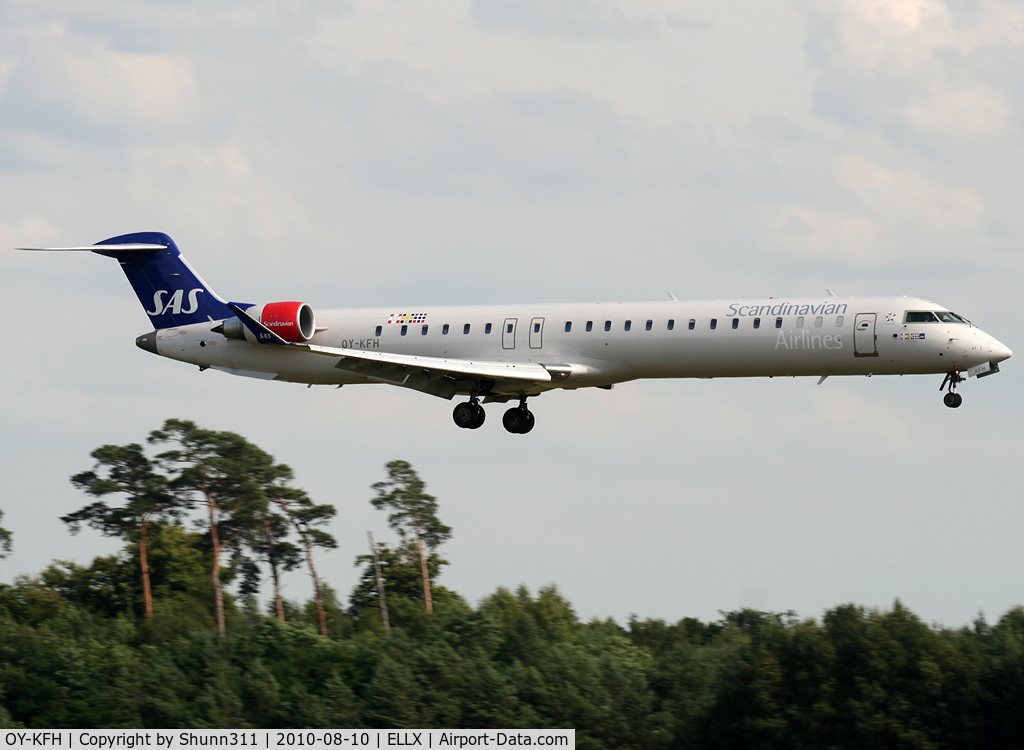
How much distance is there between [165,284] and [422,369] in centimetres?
1158

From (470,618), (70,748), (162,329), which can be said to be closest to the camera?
(162,329)

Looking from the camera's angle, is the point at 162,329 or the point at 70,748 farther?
the point at 70,748

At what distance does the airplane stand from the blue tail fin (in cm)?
5

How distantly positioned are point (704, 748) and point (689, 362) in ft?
62.9

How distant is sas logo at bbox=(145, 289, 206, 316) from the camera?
48406mm

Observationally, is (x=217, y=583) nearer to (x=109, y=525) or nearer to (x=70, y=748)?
(x=109, y=525)

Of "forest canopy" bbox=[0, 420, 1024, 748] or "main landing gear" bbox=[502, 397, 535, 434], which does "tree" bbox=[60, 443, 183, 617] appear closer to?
"forest canopy" bbox=[0, 420, 1024, 748]

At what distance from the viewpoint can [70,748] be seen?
5262cm

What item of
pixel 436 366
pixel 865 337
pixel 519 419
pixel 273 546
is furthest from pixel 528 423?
pixel 273 546

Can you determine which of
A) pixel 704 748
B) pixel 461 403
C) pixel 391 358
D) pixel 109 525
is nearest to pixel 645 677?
pixel 704 748

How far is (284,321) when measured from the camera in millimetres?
44375

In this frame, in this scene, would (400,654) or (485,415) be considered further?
(400,654)

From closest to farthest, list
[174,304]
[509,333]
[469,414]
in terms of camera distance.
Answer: [509,333]
[469,414]
[174,304]

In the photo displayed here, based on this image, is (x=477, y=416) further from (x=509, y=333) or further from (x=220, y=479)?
(x=220, y=479)
